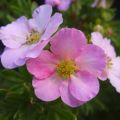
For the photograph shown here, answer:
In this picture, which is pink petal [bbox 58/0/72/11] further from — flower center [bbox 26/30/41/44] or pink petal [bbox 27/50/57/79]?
pink petal [bbox 27/50/57/79]

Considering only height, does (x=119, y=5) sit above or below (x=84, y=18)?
below

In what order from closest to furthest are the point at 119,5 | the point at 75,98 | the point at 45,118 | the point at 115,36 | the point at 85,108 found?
the point at 75,98, the point at 45,118, the point at 85,108, the point at 115,36, the point at 119,5

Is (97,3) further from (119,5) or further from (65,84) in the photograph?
(65,84)

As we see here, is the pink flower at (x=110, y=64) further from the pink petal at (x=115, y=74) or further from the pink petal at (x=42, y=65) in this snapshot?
the pink petal at (x=42, y=65)

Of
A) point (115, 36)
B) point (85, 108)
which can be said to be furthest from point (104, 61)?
point (115, 36)

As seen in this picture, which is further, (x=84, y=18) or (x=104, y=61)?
(x=84, y=18)

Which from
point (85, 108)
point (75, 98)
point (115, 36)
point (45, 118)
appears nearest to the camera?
point (75, 98)

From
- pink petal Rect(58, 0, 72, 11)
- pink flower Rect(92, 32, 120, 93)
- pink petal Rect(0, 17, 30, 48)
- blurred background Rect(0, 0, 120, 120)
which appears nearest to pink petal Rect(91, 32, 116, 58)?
pink flower Rect(92, 32, 120, 93)

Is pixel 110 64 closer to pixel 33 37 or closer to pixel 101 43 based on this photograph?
pixel 101 43
